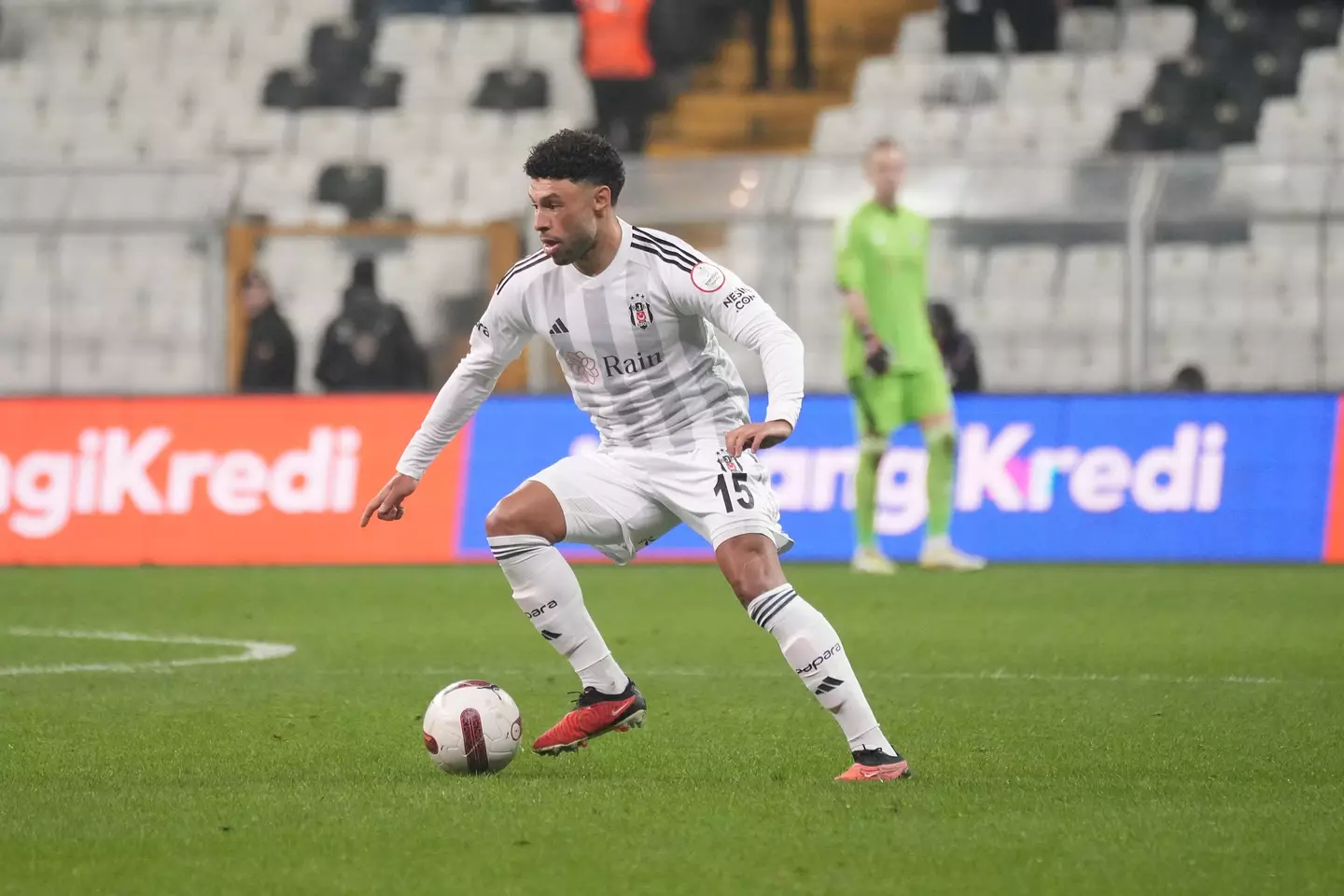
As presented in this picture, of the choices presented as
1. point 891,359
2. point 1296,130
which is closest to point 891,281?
point 891,359

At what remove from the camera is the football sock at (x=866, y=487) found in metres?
12.4

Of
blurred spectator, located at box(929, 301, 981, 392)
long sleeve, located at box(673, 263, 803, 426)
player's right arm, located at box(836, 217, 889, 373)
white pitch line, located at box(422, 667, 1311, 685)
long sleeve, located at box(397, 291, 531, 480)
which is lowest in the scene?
white pitch line, located at box(422, 667, 1311, 685)

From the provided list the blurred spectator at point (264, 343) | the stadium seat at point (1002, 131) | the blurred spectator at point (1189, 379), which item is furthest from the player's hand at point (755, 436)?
the stadium seat at point (1002, 131)

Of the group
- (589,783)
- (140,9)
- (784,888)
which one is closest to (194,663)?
(589,783)

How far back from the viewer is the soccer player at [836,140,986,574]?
1223cm

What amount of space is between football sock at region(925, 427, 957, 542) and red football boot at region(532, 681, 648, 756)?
6413 mm

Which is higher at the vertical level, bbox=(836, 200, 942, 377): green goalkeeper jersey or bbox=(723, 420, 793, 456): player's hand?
bbox=(723, 420, 793, 456): player's hand

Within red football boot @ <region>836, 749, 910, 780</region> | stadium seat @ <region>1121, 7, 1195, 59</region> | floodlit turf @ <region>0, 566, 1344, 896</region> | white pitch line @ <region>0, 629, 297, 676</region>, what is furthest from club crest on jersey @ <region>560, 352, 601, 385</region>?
stadium seat @ <region>1121, 7, 1195, 59</region>

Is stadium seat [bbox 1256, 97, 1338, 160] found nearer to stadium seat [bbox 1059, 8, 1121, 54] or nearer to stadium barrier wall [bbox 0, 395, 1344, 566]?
stadium seat [bbox 1059, 8, 1121, 54]

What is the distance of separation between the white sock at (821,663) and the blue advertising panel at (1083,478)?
300 inches

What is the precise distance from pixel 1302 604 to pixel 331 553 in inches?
233

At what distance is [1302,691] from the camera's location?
7363 millimetres

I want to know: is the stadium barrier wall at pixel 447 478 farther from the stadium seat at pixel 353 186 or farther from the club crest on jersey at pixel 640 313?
the club crest on jersey at pixel 640 313

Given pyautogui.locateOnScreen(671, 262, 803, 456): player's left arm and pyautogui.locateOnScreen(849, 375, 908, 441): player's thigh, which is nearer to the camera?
pyautogui.locateOnScreen(671, 262, 803, 456): player's left arm
